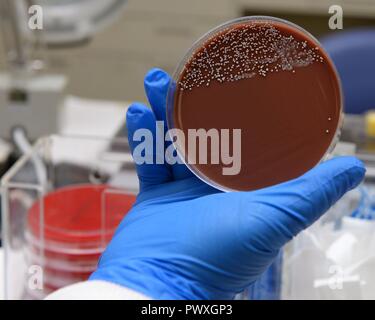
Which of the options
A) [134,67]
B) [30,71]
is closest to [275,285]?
[30,71]

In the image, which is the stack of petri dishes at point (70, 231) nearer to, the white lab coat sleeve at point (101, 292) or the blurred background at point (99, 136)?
the blurred background at point (99, 136)

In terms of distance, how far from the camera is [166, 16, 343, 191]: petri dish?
706mm

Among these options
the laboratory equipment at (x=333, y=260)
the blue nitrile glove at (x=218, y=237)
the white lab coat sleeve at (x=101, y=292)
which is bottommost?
the laboratory equipment at (x=333, y=260)

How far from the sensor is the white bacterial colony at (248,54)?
70 cm

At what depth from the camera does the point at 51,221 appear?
40.0 inches

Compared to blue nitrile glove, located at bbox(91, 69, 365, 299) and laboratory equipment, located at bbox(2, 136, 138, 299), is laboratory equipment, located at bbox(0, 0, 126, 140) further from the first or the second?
blue nitrile glove, located at bbox(91, 69, 365, 299)

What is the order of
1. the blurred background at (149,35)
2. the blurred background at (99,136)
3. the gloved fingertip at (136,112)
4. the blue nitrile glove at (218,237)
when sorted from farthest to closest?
the blurred background at (149,35)
the blurred background at (99,136)
the gloved fingertip at (136,112)
the blue nitrile glove at (218,237)

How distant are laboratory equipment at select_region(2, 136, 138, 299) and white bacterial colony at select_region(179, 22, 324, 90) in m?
0.36

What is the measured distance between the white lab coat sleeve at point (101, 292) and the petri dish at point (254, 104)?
157mm

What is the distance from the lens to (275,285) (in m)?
0.89

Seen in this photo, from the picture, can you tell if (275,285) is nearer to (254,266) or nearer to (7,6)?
(254,266)

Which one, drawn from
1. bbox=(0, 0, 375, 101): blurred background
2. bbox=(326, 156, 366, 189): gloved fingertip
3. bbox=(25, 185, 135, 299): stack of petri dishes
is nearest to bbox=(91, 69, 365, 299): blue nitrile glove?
bbox=(326, 156, 366, 189): gloved fingertip

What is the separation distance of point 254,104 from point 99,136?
93 centimetres

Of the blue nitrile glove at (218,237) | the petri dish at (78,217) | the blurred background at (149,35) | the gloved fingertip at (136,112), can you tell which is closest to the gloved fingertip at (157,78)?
the gloved fingertip at (136,112)
